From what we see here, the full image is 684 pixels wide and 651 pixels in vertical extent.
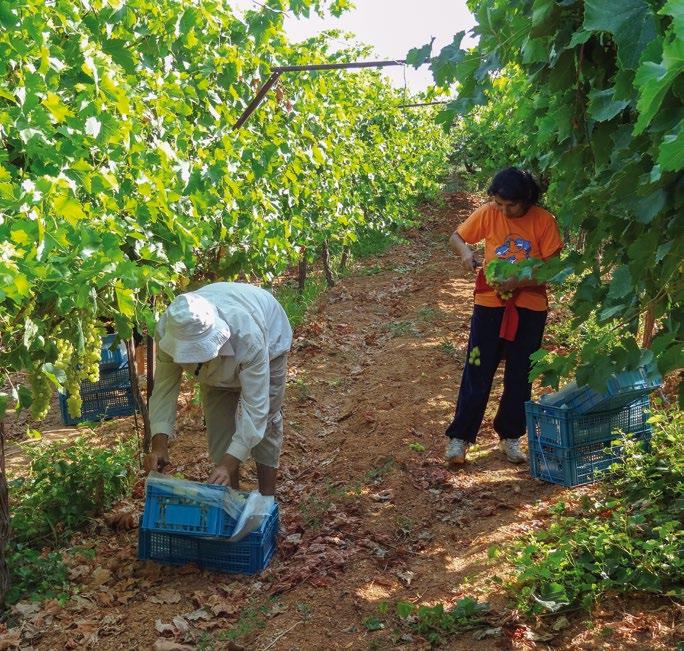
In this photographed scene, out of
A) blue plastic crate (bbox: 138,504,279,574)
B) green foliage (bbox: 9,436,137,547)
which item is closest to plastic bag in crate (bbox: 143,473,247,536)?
blue plastic crate (bbox: 138,504,279,574)

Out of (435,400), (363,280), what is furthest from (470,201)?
(435,400)

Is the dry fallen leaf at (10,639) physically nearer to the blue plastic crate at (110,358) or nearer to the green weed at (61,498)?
the green weed at (61,498)

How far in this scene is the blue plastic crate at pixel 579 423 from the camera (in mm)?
4570

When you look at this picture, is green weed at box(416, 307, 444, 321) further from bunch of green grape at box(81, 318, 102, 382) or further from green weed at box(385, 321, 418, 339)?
bunch of green grape at box(81, 318, 102, 382)

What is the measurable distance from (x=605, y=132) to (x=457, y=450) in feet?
10.2

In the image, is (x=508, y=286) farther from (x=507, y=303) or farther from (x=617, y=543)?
(x=617, y=543)

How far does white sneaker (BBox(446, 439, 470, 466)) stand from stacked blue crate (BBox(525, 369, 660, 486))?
53cm

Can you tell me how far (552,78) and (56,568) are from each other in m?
3.55

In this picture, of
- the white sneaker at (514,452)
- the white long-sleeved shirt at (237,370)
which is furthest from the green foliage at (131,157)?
the white sneaker at (514,452)

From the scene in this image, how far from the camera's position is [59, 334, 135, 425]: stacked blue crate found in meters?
7.36

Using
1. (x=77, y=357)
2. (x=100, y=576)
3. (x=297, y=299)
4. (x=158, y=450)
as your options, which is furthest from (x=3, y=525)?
(x=297, y=299)

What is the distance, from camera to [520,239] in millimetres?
4840

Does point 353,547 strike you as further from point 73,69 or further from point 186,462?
point 73,69

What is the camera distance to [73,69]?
12.2ft
